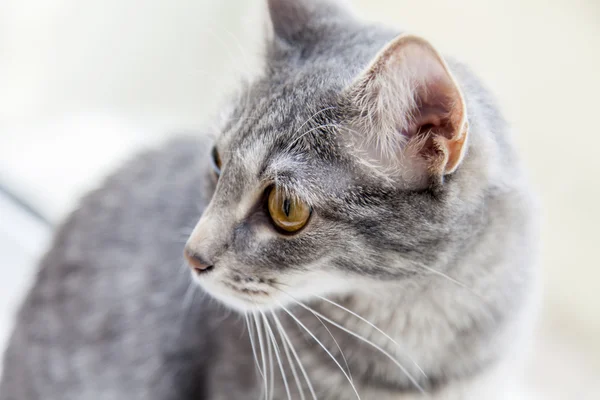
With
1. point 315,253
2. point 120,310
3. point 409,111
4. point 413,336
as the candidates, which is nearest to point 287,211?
point 315,253

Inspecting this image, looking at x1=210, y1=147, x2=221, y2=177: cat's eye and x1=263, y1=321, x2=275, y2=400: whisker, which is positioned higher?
x1=210, y1=147, x2=221, y2=177: cat's eye

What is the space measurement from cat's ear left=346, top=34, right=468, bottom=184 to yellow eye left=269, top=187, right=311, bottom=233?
0.11 m

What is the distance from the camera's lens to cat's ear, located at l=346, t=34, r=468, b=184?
0.73m

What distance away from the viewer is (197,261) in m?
0.93

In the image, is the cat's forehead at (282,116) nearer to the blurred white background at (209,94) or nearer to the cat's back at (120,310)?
the blurred white background at (209,94)

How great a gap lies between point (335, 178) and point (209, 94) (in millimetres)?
896

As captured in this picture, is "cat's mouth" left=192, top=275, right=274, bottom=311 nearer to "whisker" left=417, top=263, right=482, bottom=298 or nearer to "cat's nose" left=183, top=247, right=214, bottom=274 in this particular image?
"cat's nose" left=183, top=247, right=214, bottom=274

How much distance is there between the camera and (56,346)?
130 cm

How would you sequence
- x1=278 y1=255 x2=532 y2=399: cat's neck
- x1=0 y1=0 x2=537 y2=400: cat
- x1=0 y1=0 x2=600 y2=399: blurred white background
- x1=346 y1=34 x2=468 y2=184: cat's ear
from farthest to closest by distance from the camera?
x1=0 y1=0 x2=600 y2=399: blurred white background < x1=278 y1=255 x2=532 y2=399: cat's neck < x1=0 y1=0 x2=537 y2=400: cat < x1=346 y1=34 x2=468 y2=184: cat's ear

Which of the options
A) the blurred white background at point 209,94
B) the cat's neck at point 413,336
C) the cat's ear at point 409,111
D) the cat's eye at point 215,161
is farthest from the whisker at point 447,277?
the cat's eye at point 215,161

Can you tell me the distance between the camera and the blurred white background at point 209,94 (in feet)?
4.06

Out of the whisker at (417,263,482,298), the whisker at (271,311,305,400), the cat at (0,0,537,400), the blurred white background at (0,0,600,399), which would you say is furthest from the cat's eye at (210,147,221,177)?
the whisker at (417,263,482,298)

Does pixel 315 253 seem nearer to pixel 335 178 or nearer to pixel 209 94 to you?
pixel 335 178

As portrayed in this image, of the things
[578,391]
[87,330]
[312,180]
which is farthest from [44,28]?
[578,391]
